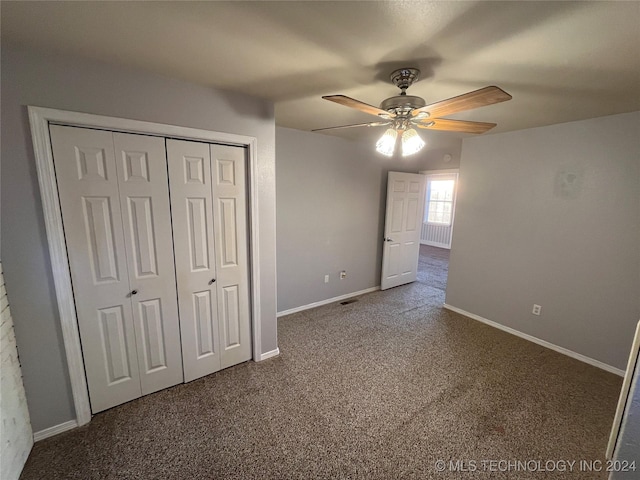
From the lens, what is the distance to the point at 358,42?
4.37ft

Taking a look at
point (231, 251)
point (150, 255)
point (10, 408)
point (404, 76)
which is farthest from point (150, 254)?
point (404, 76)

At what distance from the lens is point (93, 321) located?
1784mm

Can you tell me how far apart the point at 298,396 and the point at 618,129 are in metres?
3.55

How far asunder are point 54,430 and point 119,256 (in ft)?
3.85

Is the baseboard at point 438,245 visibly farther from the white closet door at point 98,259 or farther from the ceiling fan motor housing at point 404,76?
the white closet door at point 98,259

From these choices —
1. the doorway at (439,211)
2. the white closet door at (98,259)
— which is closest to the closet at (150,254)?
the white closet door at (98,259)

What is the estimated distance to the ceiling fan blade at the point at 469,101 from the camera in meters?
1.21

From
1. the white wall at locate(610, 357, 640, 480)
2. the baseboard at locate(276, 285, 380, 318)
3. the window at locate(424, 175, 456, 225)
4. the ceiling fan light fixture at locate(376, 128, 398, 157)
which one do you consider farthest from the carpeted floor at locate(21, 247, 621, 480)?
the window at locate(424, 175, 456, 225)

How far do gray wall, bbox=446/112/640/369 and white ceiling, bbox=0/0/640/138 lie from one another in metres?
0.66

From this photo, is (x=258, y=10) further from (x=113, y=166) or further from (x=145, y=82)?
(x=113, y=166)

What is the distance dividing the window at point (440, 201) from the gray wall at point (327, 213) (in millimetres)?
3364

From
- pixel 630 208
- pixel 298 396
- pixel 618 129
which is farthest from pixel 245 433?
pixel 618 129

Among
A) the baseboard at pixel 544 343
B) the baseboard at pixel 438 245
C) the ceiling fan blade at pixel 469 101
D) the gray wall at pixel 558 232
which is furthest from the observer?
the baseboard at pixel 438 245

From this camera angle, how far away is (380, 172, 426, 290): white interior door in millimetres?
4180
